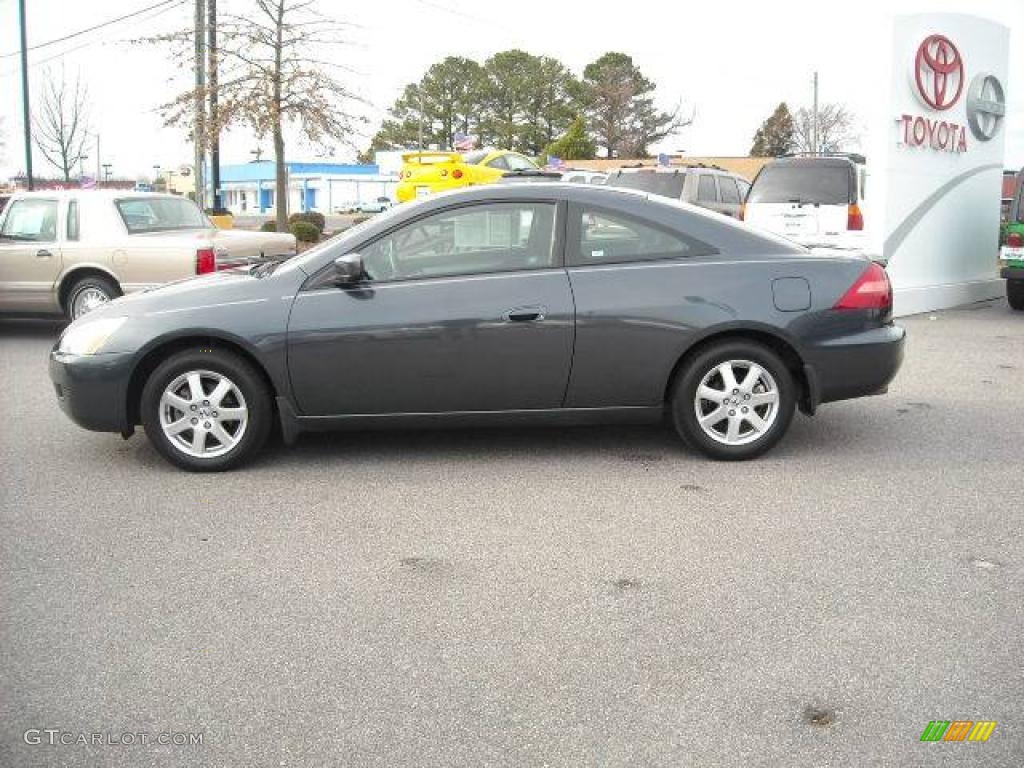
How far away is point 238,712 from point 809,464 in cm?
372

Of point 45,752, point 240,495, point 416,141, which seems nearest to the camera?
point 45,752

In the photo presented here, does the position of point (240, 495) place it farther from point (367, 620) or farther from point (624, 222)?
point (624, 222)

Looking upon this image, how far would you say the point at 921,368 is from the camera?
29.7ft

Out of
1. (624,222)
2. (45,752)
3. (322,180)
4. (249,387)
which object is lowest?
(45,752)

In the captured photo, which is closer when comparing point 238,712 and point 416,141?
point 238,712

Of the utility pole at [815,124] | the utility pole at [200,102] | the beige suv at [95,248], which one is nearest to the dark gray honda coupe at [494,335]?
the beige suv at [95,248]

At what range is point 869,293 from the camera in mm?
5895

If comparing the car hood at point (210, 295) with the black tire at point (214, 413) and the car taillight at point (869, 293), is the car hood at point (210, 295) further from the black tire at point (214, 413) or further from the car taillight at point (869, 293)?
the car taillight at point (869, 293)

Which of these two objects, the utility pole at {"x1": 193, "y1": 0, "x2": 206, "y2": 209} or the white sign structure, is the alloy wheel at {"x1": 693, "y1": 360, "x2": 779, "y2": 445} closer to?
the white sign structure

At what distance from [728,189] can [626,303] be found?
39.9 feet

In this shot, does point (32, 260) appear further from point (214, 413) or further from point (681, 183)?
point (681, 183)

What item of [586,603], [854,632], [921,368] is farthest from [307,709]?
[921,368]

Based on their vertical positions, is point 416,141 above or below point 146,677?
above

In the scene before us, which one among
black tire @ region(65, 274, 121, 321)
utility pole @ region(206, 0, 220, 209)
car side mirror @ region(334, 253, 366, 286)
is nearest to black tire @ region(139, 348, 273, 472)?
car side mirror @ region(334, 253, 366, 286)
